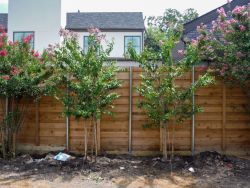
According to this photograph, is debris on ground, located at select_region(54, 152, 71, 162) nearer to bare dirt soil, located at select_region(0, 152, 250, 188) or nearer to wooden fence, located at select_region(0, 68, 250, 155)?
bare dirt soil, located at select_region(0, 152, 250, 188)

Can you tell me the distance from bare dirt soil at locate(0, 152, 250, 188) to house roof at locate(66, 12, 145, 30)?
59.6ft

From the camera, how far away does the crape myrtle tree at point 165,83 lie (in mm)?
7465

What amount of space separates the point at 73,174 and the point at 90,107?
4.51 feet

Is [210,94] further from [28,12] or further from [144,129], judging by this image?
[28,12]

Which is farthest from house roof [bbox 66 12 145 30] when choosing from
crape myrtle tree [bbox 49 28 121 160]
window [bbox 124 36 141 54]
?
crape myrtle tree [bbox 49 28 121 160]

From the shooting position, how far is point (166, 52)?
7453mm

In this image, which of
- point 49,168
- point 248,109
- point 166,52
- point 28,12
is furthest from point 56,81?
point 28,12

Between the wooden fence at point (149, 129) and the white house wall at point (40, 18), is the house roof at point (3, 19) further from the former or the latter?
the wooden fence at point (149, 129)

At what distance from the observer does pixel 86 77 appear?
292 inches

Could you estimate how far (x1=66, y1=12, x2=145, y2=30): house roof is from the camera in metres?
25.4

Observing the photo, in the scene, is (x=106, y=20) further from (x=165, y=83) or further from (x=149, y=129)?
(x=165, y=83)

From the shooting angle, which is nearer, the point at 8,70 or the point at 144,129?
the point at 8,70

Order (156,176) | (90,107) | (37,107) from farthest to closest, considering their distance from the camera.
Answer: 1. (37,107)
2. (90,107)
3. (156,176)

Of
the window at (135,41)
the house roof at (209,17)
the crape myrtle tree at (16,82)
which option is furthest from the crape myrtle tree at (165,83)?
the window at (135,41)
